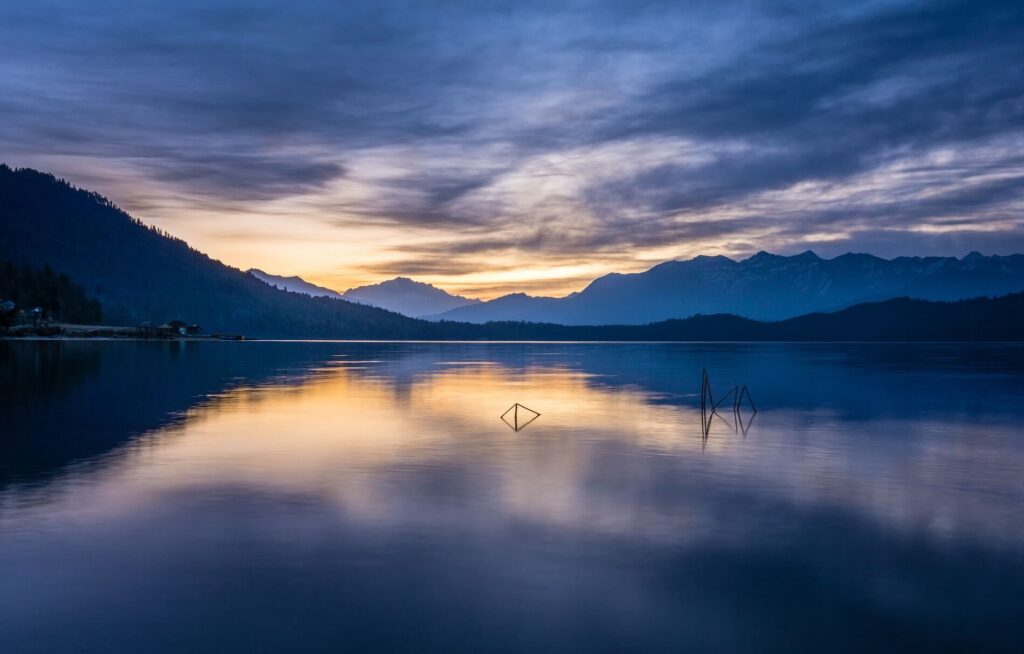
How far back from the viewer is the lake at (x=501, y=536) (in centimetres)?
1532

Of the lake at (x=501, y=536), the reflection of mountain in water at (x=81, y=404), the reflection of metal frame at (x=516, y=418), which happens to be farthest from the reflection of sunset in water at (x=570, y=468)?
the reflection of mountain in water at (x=81, y=404)

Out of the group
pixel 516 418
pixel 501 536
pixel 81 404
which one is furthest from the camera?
pixel 81 404

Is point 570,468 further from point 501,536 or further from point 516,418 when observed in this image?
point 516,418

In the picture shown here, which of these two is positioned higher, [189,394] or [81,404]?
[81,404]

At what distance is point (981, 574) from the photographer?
19.6 meters

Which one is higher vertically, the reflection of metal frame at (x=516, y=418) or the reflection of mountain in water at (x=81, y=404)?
the reflection of mountain in water at (x=81, y=404)

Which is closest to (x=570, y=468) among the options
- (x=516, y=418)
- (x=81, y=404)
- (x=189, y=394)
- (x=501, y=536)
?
(x=501, y=536)

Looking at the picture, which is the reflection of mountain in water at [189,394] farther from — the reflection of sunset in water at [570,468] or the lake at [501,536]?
the reflection of sunset in water at [570,468]

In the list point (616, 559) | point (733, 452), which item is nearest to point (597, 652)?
point (616, 559)

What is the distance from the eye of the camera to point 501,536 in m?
22.5

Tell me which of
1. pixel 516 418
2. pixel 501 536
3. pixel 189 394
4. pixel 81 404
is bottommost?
pixel 516 418

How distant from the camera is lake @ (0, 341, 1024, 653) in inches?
603

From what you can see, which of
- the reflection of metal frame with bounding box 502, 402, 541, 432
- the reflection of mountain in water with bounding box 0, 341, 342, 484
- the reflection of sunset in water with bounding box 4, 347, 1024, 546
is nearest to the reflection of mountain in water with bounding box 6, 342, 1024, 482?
the reflection of mountain in water with bounding box 0, 341, 342, 484

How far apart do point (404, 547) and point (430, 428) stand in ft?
95.7
